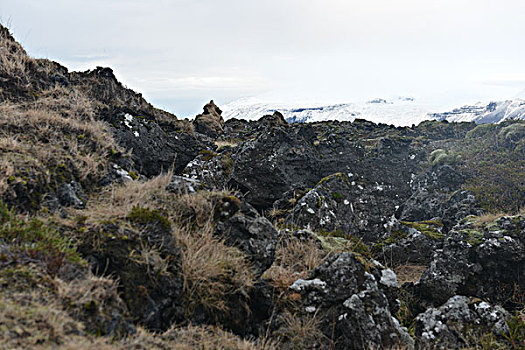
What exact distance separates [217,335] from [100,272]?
144 cm

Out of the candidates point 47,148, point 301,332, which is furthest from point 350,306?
point 47,148

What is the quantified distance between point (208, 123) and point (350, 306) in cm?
2090

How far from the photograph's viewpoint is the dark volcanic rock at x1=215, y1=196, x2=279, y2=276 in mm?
4402

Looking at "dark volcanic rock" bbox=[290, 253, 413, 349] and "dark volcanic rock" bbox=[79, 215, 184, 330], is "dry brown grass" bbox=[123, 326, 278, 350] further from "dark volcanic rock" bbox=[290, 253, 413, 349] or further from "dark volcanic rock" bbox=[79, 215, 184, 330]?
"dark volcanic rock" bbox=[290, 253, 413, 349]

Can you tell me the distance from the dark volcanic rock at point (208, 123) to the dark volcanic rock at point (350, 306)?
18.6 metres

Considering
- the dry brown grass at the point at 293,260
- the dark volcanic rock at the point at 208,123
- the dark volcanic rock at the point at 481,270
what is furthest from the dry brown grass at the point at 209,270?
the dark volcanic rock at the point at 208,123

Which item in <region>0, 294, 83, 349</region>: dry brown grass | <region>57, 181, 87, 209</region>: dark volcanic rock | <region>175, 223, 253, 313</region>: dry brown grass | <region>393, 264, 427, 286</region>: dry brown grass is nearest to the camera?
<region>0, 294, 83, 349</region>: dry brown grass

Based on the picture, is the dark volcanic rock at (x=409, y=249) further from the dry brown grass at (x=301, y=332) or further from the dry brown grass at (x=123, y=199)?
the dry brown grass at (x=123, y=199)

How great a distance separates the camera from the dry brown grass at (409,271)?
7.99 m

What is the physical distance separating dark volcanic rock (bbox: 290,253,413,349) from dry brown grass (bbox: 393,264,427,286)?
13.4 feet

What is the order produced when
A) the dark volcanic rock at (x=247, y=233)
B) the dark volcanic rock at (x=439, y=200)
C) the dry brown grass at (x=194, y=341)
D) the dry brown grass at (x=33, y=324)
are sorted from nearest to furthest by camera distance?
1. the dry brown grass at (x=33, y=324)
2. the dry brown grass at (x=194, y=341)
3. the dark volcanic rock at (x=247, y=233)
4. the dark volcanic rock at (x=439, y=200)

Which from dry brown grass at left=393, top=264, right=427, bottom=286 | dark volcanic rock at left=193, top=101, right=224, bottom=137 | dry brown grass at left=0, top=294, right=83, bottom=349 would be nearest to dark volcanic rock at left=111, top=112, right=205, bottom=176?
dry brown grass at left=0, top=294, right=83, bottom=349

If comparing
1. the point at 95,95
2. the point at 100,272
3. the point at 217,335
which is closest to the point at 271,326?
the point at 217,335

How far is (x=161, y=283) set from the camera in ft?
11.1
